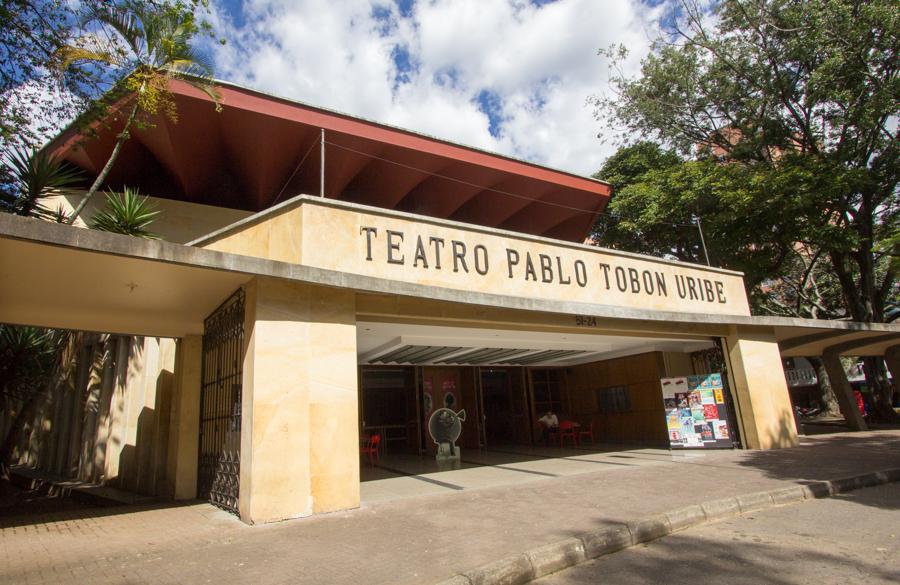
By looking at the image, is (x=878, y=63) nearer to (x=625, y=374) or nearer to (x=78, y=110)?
(x=625, y=374)

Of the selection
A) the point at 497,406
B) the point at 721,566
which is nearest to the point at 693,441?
the point at 497,406

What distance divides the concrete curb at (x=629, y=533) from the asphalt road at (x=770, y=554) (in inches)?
3.6

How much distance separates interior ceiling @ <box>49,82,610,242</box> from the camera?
10.6m

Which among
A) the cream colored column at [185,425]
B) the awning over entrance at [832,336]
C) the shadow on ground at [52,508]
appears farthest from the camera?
the awning over entrance at [832,336]

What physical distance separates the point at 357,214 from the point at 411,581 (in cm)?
512

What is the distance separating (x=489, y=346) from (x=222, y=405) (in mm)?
5685

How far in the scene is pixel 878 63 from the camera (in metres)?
15.1

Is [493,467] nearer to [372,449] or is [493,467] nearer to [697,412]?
[372,449]

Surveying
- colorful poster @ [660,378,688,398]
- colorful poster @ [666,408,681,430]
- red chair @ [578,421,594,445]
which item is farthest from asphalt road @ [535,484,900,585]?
red chair @ [578,421,594,445]

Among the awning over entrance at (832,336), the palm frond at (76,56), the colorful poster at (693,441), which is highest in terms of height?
the palm frond at (76,56)

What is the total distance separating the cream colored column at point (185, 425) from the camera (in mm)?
8516

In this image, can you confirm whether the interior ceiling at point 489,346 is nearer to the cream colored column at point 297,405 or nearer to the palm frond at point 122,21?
the cream colored column at point 297,405

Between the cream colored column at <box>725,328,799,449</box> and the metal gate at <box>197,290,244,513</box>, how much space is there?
1067 cm

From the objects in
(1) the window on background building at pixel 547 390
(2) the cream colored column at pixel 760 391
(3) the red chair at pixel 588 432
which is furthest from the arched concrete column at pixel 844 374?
(1) the window on background building at pixel 547 390
